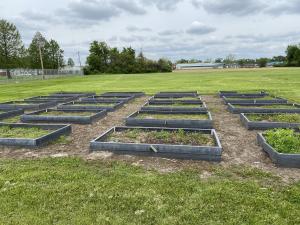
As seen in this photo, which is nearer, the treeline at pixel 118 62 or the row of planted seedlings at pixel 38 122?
the row of planted seedlings at pixel 38 122

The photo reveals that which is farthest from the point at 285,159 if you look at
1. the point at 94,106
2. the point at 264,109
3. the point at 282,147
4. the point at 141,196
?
the point at 94,106

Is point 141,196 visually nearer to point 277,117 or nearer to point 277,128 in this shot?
point 277,128

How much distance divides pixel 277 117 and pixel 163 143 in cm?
436

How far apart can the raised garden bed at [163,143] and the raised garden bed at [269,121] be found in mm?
1627

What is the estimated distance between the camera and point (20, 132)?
7305 millimetres

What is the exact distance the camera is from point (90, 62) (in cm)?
7319

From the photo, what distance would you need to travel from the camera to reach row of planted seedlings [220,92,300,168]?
495 centimetres

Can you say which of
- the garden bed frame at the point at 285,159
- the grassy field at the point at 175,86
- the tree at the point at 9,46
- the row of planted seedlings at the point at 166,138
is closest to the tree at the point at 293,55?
the grassy field at the point at 175,86

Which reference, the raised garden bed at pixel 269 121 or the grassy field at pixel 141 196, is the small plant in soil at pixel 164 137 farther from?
the raised garden bed at pixel 269 121

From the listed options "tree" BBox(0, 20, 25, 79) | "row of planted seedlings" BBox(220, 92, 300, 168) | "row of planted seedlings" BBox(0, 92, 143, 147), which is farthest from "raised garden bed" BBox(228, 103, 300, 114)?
"tree" BBox(0, 20, 25, 79)

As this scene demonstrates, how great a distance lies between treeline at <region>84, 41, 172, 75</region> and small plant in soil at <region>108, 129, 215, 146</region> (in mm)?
68518

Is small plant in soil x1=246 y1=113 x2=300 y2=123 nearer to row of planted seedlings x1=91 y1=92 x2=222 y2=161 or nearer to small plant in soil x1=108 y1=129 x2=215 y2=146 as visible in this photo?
row of planted seedlings x1=91 y1=92 x2=222 y2=161

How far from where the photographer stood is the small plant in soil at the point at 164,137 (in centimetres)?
610

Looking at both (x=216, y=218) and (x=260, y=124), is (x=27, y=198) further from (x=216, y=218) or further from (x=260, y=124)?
(x=260, y=124)
